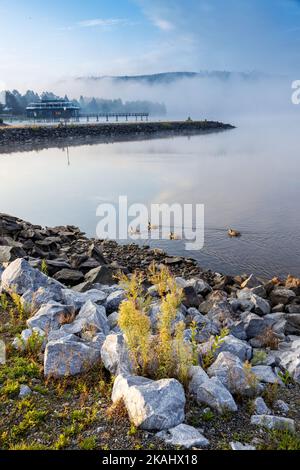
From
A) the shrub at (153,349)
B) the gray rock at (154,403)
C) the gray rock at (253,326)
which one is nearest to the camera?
the gray rock at (154,403)

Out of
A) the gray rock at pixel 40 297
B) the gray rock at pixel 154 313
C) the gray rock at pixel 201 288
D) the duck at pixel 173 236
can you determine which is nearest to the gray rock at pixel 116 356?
the gray rock at pixel 154 313

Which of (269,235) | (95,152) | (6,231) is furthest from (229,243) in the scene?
(95,152)

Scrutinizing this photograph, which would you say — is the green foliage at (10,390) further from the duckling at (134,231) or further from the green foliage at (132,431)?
the duckling at (134,231)

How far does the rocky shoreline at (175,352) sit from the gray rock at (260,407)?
0.6 inches

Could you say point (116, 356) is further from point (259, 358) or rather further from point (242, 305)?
point (242, 305)

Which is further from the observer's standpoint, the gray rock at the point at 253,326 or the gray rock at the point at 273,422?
the gray rock at the point at 253,326

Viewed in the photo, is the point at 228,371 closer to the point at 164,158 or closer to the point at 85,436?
the point at 85,436

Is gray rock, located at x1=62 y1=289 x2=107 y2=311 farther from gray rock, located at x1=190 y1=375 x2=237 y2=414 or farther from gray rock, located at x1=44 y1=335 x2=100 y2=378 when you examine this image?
gray rock, located at x1=190 y1=375 x2=237 y2=414

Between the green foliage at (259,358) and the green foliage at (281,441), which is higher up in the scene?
the green foliage at (281,441)

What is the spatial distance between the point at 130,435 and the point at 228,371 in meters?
2.01

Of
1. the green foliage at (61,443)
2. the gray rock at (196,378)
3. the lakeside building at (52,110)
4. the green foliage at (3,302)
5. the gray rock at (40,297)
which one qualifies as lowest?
the green foliage at (61,443)

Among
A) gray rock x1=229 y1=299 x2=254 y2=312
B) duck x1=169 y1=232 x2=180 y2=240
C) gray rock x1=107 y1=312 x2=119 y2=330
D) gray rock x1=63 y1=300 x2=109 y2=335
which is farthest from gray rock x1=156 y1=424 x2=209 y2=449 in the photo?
duck x1=169 y1=232 x2=180 y2=240

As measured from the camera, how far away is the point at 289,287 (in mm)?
13719

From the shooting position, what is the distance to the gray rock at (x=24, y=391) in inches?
255
